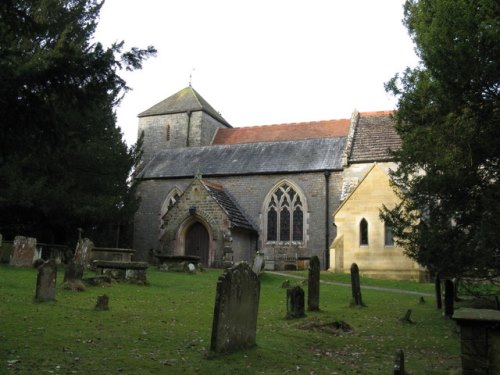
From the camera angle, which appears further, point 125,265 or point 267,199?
point 267,199

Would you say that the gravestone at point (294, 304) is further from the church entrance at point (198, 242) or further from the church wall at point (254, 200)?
the church wall at point (254, 200)

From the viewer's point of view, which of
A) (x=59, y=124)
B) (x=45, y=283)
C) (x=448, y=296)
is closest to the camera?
(x=59, y=124)

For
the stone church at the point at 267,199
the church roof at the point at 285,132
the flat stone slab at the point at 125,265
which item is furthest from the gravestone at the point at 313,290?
the church roof at the point at 285,132

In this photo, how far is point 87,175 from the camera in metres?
24.1

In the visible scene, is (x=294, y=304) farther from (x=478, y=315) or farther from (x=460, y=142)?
(x=478, y=315)

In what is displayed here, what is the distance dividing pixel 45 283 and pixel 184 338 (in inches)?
178

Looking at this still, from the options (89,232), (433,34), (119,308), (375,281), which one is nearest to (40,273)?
(119,308)

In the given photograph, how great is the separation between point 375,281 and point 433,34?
1234 centimetres

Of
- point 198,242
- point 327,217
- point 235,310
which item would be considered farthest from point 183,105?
point 235,310

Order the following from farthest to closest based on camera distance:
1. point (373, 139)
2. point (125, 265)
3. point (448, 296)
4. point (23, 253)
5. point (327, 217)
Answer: point (373, 139), point (327, 217), point (23, 253), point (125, 265), point (448, 296)

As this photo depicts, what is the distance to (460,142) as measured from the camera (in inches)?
367

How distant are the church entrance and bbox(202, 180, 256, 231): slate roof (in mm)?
1702

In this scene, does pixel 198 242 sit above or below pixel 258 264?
above

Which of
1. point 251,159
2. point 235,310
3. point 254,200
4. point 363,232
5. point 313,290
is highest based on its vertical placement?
point 251,159
